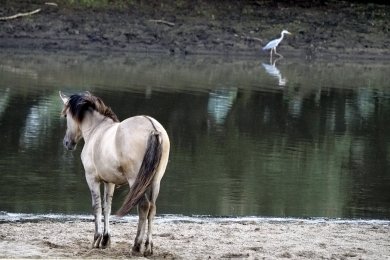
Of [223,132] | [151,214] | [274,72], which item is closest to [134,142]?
[151,214]

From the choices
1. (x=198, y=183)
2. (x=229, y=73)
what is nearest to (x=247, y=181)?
(x=198, y=183)

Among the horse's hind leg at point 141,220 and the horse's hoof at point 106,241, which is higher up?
the horse's hind leg at point 141,220

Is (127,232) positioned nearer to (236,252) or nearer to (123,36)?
(236,252)

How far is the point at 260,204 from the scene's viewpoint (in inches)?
497

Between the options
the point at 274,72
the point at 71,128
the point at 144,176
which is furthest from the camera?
the point at 274,72

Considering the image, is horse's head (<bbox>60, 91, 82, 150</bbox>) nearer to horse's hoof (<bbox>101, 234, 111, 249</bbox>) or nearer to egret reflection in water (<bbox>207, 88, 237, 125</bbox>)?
horse's hoof (<bbox>101, 234, 111, 249</bbox>)

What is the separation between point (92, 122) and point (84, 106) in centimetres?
19

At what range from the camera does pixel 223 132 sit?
18906 mm

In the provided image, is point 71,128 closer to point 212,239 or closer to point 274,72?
point 212,239

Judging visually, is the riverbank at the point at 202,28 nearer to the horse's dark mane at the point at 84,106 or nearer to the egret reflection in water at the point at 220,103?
the egret reflection in water at the point at 220,103

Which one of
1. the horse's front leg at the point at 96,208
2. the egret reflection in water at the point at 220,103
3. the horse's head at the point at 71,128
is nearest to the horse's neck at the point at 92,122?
the horse's head at the point at 71,128

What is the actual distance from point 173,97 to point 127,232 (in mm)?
12780

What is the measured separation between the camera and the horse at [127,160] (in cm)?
873

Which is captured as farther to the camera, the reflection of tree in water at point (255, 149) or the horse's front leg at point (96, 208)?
the reflection of tree in water at point (255, 149)
